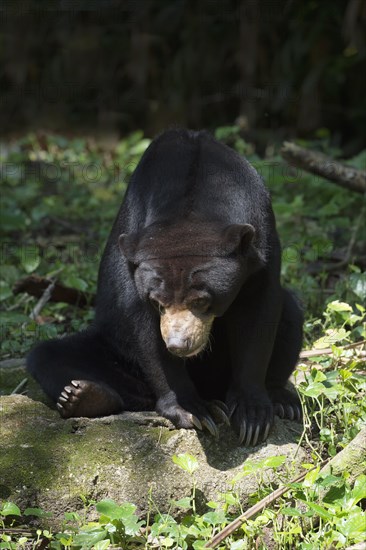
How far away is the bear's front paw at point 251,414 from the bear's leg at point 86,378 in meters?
0.59

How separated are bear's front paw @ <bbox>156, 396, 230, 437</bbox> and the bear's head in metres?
0.46

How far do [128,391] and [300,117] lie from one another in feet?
31.3

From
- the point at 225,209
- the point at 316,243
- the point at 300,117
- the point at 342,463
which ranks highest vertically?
the point at 225,209

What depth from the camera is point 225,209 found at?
4.88m

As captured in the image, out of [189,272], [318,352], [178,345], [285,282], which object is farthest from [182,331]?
[285,282]

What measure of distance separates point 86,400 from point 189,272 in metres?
0.97

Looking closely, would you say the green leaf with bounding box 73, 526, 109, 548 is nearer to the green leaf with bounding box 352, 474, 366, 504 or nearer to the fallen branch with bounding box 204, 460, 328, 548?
the fallen branch with bounding box 204, 460, 328, 548

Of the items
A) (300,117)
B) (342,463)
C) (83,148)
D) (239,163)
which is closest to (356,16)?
(300,117)

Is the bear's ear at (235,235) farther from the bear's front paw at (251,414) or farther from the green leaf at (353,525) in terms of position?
the green leaf at (353,525)

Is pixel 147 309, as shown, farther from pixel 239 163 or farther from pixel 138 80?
pixel 138 80

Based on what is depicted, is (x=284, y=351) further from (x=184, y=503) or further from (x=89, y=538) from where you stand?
(x=89, y=538)

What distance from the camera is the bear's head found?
178 inches

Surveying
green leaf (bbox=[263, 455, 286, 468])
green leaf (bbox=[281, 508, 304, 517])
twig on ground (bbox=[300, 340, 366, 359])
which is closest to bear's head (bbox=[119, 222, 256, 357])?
green leaf (bbox=[263, 455, 286, 468])

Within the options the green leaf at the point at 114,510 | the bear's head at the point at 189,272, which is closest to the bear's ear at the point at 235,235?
the bear's head at the point at 189,272
